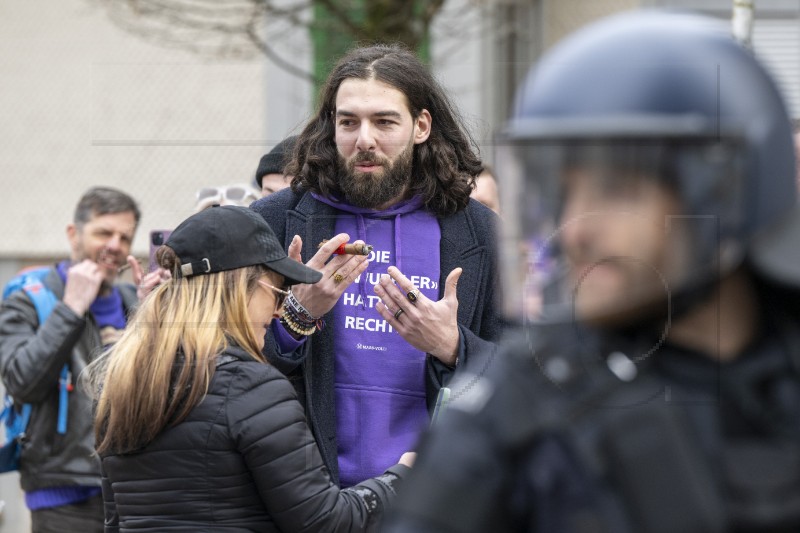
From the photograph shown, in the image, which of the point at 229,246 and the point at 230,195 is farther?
the point at 230,195

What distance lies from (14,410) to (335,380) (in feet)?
7.77

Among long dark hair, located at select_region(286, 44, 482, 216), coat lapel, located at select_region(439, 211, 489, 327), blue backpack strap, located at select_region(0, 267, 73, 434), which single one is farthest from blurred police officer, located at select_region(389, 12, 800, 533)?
blue backpack strap, located at select_region(0, 267, 73, 434)

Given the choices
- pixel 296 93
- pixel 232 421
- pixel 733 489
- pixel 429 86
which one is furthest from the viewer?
pixel 296 93

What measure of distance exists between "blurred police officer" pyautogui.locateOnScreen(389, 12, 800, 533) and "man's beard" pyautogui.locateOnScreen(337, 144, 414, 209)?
5.99ft

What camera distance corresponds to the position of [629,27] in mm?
1234

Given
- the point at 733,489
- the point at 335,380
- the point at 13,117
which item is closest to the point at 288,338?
the point at 335,380

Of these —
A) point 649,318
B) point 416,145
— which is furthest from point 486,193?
point 649,318

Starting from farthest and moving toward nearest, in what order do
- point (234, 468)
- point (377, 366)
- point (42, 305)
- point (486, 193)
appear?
point (42, 305) < point (486, 193) < point (377, 366) < point (234, 468)

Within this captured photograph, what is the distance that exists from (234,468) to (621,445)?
1522mm

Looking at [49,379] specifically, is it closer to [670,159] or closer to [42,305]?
[42,305]

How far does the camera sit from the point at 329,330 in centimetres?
300

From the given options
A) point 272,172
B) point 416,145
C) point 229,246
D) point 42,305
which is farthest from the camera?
point 42,305

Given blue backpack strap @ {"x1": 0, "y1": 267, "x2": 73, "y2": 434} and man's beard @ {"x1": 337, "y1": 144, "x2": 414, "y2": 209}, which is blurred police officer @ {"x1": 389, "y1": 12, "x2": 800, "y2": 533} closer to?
man's beard @ {"x1": 337, "y1": 144, "x2": 414, "y2": 209}

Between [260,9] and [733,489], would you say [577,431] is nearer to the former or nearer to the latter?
[733,489]
